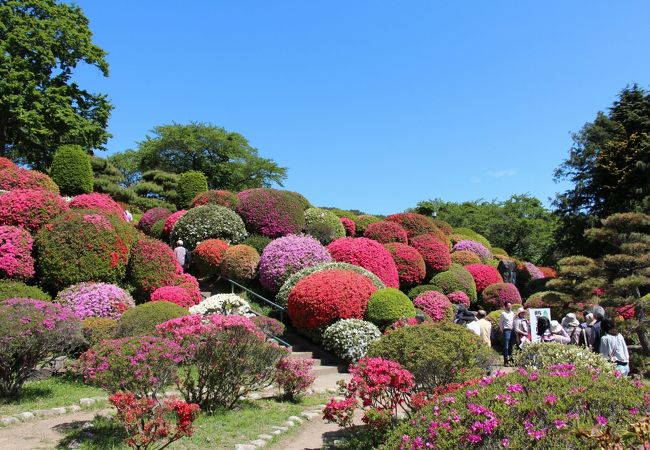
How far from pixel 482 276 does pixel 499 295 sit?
1.64m

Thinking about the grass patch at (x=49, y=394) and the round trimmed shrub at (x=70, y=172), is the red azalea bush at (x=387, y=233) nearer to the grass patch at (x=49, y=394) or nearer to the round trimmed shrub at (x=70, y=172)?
the round trimmed shrub at (x=70, y=172)

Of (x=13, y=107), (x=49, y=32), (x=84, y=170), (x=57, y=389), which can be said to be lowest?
(x=57, y=389)

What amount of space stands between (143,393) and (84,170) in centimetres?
1491

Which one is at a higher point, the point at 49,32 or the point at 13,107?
the point at 49,32

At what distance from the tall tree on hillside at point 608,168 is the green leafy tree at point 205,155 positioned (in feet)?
78.6

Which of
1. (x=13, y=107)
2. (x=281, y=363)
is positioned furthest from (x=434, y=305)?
(x=13, y=107)

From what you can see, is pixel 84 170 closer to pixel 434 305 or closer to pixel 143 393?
pixel 434 305

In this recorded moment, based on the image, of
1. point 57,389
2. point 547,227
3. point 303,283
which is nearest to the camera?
point 57,389

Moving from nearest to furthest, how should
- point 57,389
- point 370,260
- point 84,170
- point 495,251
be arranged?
point 57,389 → point 370,260 → point 84,170 → point 495,251

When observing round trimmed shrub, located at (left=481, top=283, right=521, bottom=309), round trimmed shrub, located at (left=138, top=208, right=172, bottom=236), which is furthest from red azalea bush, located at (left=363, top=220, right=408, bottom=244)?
round trimmed shrub, located at (left=138, top=208, right=172, bottom=236)

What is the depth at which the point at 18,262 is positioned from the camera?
10.9m

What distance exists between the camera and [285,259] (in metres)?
15.0

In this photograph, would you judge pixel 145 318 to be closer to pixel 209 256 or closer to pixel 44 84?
pixel 209 256

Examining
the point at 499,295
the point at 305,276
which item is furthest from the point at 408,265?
the point at 305,276
